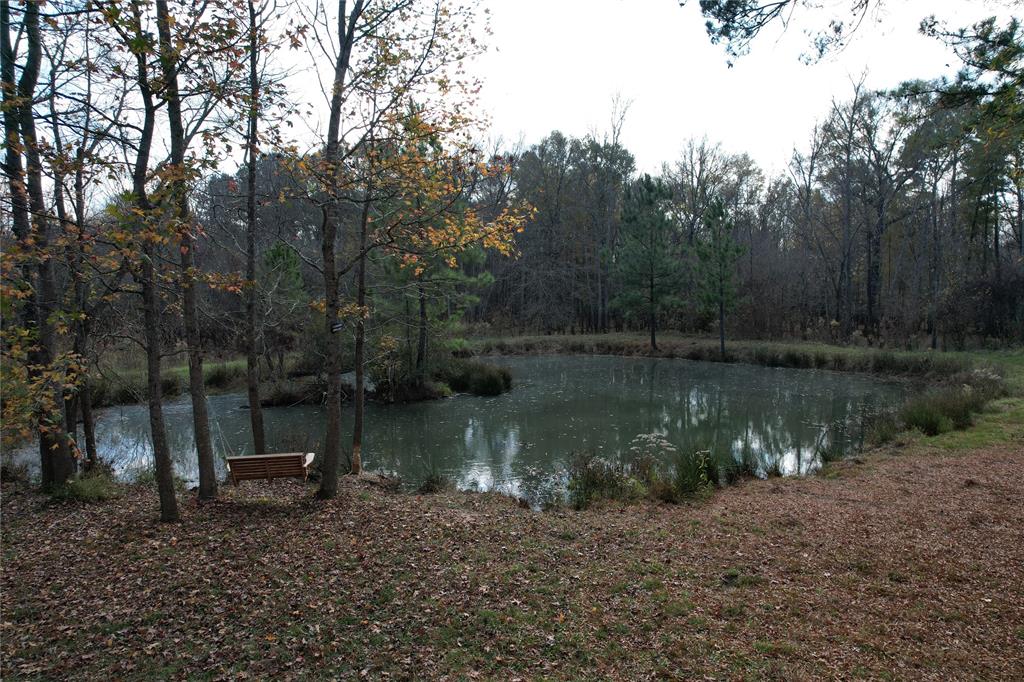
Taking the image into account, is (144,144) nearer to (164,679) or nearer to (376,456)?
(164,679)

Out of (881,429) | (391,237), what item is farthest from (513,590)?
(881,429)

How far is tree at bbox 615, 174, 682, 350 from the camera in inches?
1158

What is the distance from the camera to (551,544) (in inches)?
226

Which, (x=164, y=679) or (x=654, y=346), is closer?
→ (x=164, y=679)

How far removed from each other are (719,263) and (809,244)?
29.2ft

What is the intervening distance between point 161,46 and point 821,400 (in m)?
17.1

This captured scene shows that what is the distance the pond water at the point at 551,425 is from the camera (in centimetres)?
1126

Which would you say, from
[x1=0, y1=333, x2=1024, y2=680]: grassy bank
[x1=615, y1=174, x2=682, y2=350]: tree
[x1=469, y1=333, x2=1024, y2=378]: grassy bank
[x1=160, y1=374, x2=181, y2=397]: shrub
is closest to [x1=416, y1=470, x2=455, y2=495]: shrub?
[x1=0, y1=333, x2=1024, y2=680]: grassy bank

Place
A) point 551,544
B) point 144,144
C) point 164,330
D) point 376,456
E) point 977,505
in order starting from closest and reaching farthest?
point 144,144
point 551,544
point 977,505
point 164,330
point 376,456

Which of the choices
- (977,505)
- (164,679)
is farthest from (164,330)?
(977,505)

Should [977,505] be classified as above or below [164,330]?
below

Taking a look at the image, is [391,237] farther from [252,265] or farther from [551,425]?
[551,425]

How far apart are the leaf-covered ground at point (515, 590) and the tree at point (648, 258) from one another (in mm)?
23307

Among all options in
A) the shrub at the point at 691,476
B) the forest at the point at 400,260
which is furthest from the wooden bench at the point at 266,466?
the shrub at the point at 691,476
